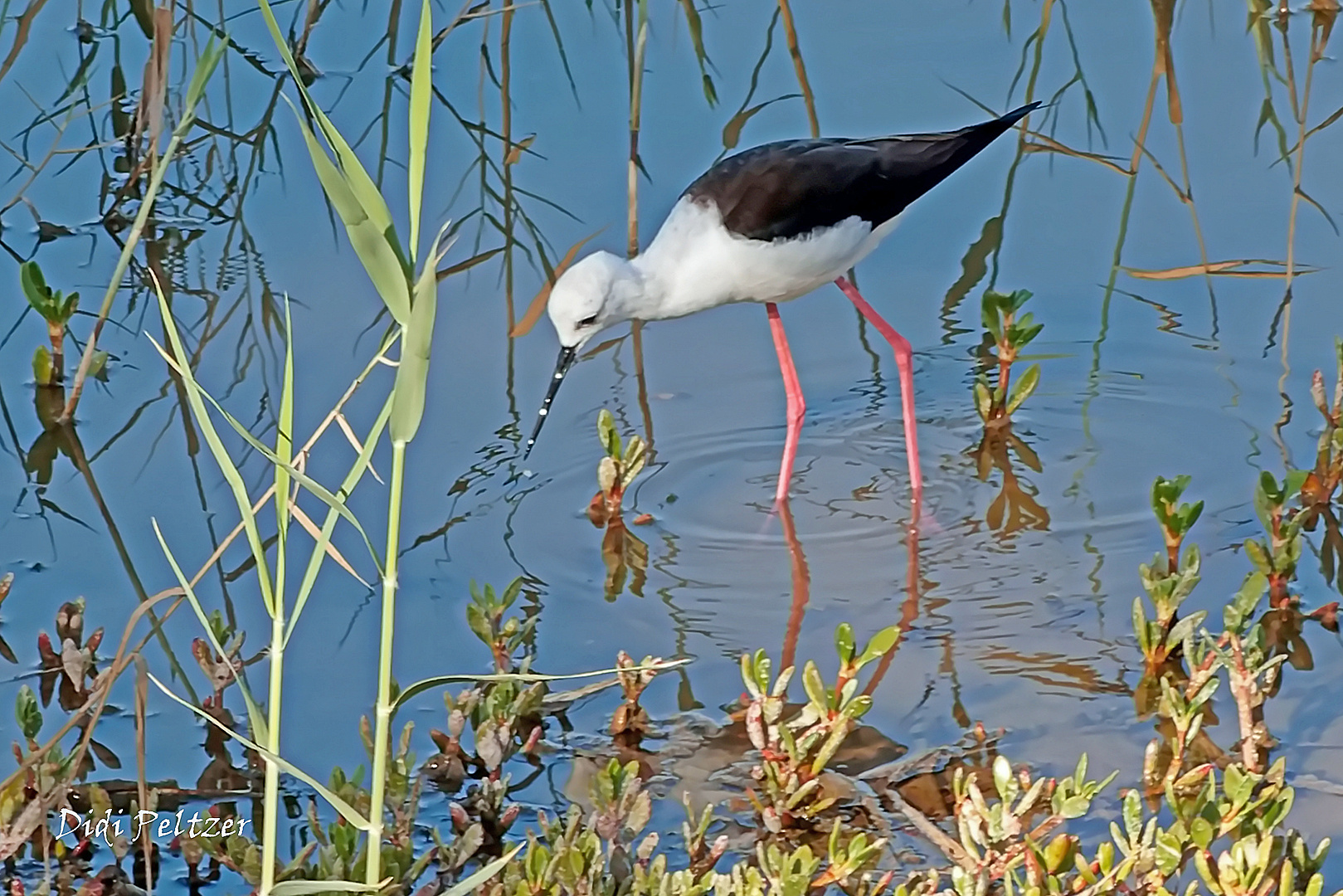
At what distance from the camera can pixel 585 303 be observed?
13.9ft

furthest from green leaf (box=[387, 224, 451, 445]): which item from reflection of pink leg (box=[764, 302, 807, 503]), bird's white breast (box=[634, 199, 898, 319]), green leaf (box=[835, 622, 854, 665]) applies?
bird's white breast (box=[634, 199, 898, 319])

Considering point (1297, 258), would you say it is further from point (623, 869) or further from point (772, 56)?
point (623, 869)

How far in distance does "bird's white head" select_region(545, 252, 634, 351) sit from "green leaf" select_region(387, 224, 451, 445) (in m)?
2.17

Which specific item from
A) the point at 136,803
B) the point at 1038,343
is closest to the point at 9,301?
the point at 136,803

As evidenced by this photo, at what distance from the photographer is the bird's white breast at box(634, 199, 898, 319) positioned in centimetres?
441

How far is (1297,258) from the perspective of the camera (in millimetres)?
4840

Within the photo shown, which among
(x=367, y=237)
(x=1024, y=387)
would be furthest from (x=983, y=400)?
(x=367, y=237)

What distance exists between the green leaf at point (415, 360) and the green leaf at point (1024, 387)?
239 centimetres

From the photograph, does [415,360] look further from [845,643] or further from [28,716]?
[28,716]

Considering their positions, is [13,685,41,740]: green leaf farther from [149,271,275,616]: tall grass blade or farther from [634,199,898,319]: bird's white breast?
[634,199,898,319]: bird's white breast

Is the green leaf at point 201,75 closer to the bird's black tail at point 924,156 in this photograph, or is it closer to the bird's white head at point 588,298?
the bird's white head at point 588,298

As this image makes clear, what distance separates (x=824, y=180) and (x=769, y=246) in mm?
225

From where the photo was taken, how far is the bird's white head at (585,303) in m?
4.25

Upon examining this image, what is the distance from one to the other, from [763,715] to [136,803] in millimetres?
1051
